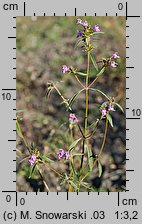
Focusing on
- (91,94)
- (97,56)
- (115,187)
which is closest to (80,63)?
(97,56)

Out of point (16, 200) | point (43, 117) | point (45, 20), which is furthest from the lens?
point (45, 20)

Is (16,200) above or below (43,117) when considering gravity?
below

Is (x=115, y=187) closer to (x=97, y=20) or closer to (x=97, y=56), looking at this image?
(x=97, y=56)

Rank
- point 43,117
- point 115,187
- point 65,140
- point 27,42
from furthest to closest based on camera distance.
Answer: point 27,42 < point 43,117 < point 65,140 < point 115,187

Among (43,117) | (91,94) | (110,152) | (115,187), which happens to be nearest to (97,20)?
(91,94)

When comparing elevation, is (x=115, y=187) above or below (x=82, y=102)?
below

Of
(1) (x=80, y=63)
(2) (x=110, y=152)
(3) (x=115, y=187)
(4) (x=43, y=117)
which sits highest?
(1) (x=80, y=63)

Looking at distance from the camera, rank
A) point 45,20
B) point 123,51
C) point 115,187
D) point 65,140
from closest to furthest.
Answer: point 115,187 < point 65,140 < point 123,51 < point 45,20

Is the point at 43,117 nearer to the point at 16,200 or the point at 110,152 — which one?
the point at 110,152

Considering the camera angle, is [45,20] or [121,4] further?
[45,20]
